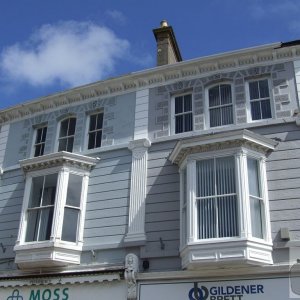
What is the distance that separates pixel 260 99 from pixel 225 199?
3.76 metres

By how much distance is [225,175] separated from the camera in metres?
13.5

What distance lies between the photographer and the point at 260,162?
1361cm

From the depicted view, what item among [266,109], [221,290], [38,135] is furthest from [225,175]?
[38,135]

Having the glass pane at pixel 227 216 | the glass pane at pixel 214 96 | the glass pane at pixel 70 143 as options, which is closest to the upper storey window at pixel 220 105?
the glass pane at pixel 214 96

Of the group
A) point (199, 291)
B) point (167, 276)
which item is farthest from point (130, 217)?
point (199, 291)

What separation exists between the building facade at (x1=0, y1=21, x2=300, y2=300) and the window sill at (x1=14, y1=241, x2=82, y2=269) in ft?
0.14

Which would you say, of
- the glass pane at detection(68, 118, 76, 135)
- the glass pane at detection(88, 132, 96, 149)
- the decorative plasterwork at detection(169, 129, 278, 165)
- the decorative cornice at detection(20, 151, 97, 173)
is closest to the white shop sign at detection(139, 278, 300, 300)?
the decorative plasterwork at detection(169, 129, 278, 165)

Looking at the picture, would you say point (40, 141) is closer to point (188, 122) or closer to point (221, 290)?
point (188, 122)

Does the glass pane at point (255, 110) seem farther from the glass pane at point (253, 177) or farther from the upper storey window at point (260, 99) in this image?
the glass pane at point (253, 177)

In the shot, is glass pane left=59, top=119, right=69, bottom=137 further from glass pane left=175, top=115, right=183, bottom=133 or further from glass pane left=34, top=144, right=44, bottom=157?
glass pane left=175, top=115, right=183, bottom=133

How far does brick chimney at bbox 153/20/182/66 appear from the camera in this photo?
18141mm

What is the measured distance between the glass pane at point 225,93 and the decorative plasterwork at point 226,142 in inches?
84.6

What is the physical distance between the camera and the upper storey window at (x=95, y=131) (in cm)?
1688

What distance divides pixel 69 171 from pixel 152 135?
3060mm
